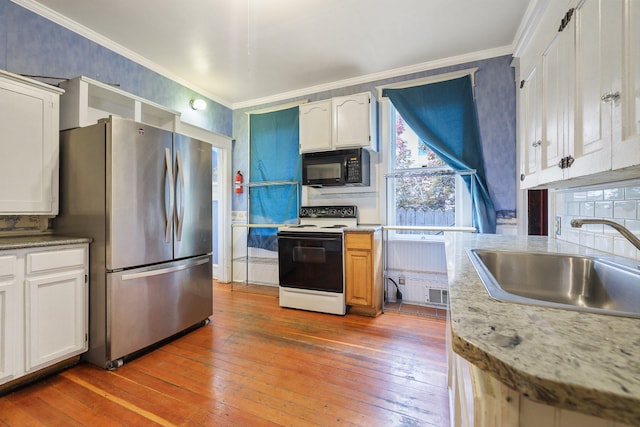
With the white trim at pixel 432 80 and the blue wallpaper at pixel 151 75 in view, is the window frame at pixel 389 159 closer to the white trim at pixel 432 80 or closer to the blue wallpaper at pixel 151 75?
the white trim at pixel 432 80

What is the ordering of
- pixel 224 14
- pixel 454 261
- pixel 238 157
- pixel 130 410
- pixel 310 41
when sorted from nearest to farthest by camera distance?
pixel 454 261
pixel 130 410
pixel 224 14
pixel 310 41
pixel 238 157

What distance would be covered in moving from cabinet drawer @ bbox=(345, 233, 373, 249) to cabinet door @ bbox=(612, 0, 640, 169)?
2.03m

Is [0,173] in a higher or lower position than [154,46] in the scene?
lower

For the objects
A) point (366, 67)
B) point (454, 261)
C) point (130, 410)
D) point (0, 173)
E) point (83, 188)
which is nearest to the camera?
point (454, 261)

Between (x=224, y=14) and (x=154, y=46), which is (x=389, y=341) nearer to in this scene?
(x=224, y=14)

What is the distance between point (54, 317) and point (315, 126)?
276 cm

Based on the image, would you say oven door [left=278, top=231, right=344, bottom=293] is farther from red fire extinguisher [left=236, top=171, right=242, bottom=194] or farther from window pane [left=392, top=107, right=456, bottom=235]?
red fire extinguisher [left=236, top=171, right=242, bottom=194]

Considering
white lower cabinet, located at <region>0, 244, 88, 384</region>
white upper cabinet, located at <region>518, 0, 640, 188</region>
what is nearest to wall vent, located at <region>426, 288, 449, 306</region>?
white upper cabinet, located at <region>518, 0, 640, 188</region>

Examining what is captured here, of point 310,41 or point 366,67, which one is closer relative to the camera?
point 310,41

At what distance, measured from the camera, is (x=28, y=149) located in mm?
1886

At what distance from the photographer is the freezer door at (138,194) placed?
1895 mm

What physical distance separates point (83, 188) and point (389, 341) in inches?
102

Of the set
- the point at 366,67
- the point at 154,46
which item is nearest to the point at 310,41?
the point at 366,67

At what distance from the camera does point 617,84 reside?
85cm
